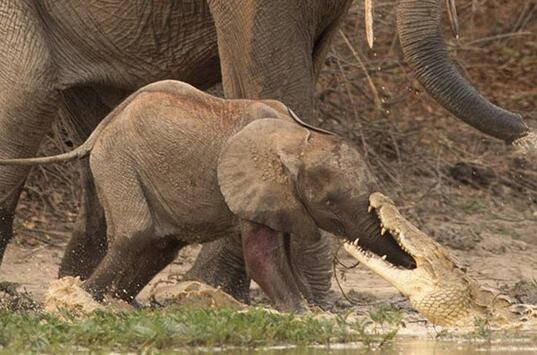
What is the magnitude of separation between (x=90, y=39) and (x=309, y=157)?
1930 millimetres

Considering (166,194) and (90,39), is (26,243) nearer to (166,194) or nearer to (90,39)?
(90,39)

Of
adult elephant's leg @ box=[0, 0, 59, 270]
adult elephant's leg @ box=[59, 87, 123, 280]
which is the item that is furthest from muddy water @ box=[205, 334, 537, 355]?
adult elephant's leg @ box=[0, 0, 59, 270]

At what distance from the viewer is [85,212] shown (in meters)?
9.26

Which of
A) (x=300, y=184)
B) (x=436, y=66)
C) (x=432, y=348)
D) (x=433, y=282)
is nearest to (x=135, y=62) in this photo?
(x=300, y=184)

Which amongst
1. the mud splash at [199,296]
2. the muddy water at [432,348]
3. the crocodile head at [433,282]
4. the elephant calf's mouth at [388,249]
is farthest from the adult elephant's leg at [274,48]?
the muddy water at [432,348]

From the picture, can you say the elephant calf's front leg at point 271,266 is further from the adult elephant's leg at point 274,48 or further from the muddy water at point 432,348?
the adult elephant's leg at point 274,48

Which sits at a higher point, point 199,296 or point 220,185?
point 220,185

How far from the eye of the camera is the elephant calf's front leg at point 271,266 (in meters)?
7.61

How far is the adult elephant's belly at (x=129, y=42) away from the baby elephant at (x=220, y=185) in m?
1.02

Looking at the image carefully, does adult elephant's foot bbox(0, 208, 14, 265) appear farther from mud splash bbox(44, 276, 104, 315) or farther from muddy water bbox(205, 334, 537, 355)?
muddy water bbox(205, 334, 537, 355)

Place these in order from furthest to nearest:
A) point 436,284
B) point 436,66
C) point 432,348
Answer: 1. point 436,66
2. point 436,284
3. point 432,348

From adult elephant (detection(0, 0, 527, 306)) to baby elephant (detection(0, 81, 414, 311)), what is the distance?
0.50 meters

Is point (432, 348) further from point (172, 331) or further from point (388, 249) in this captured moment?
point (172, 331)

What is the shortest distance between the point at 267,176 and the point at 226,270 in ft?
3.43
